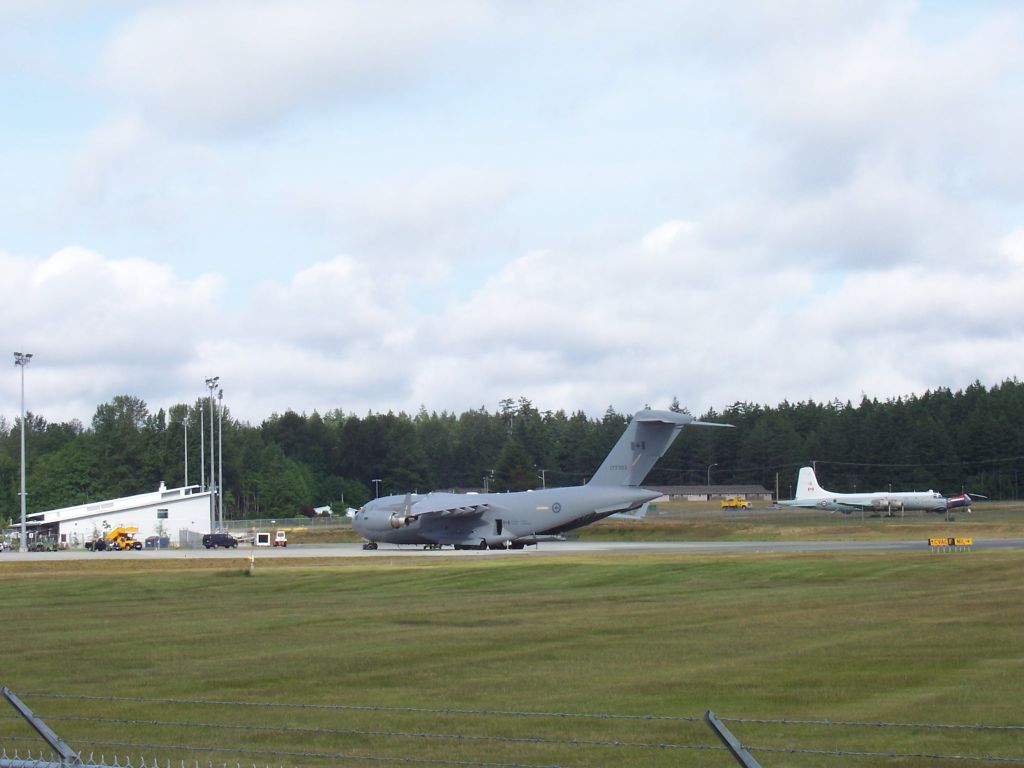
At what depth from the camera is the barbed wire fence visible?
1377 centimetres

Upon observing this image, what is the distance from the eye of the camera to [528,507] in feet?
230

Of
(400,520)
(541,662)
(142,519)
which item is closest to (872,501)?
(400,520)

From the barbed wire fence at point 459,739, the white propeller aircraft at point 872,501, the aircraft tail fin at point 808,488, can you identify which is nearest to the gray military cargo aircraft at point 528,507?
the white propeller aircraft at point 872,501

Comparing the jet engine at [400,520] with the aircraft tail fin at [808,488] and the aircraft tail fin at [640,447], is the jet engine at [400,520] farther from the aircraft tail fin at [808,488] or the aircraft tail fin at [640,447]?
the aircraft tail fin at [808,488]

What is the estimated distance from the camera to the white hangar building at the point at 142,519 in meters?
101

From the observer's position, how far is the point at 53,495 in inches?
6216

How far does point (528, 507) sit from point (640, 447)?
7334 millimetres

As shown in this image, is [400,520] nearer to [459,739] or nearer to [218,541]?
[218,541]

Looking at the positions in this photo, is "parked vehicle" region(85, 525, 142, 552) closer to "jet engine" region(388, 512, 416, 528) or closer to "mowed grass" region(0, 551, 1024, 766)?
"jet engine" region(388, 512, 416, 528)

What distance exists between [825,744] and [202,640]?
15688 millimetres

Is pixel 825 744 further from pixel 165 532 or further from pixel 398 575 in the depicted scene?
pixel 165 532

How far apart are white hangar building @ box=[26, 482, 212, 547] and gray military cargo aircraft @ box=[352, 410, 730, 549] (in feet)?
113

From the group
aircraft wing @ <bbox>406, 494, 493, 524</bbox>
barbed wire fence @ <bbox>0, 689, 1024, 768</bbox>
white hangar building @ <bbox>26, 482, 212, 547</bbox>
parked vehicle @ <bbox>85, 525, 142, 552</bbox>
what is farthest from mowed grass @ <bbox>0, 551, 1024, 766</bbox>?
white hangar building @ <bbox>26, 482, 212, 547</bbox>

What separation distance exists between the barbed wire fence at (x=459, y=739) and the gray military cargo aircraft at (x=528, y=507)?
52.9 m
